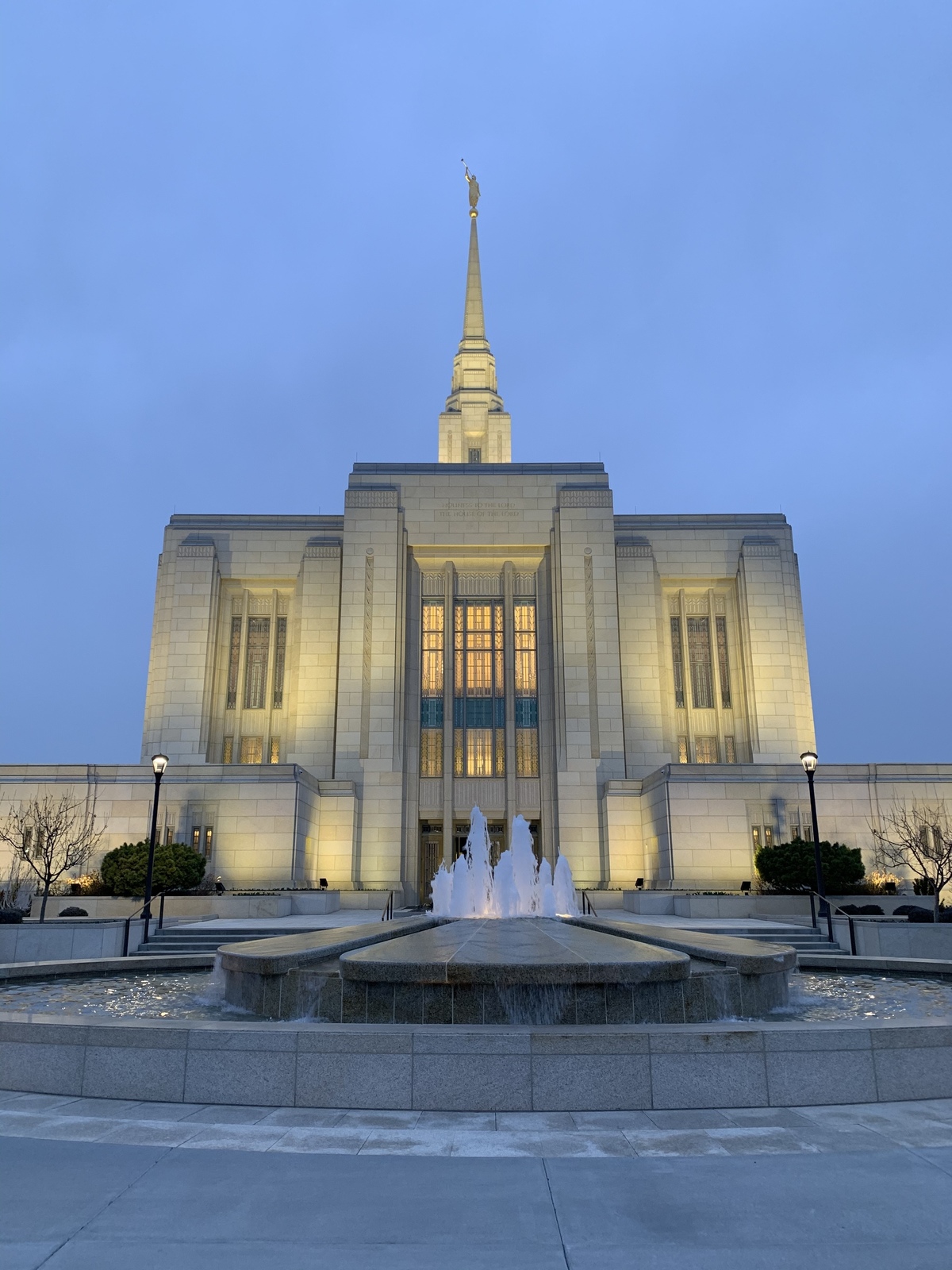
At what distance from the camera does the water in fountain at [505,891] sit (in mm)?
25734

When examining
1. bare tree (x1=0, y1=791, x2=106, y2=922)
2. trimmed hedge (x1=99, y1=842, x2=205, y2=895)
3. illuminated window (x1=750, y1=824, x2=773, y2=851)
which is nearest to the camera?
trimmed hedge (x1=99, y1=842, x2=205, y2=895)

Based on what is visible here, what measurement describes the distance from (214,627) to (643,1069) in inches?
1616

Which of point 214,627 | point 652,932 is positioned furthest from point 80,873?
point 652,932

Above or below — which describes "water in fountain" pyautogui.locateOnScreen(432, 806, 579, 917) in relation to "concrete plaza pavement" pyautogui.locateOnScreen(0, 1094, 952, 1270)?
above

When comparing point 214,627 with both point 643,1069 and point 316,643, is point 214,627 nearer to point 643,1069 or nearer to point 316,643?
point 316,643

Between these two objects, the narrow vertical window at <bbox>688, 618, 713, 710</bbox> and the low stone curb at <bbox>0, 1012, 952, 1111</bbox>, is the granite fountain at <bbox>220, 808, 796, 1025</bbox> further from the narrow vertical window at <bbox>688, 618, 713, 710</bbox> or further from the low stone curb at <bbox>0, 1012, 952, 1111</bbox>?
the narrow vertical window at <bbox>688, 618, 713, 710</bbox>

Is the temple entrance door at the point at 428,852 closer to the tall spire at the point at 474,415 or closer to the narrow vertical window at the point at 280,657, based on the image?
the narrow vertical window at the point at 280,657

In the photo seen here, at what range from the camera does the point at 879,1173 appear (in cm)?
573

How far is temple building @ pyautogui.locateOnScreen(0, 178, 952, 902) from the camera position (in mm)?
41250

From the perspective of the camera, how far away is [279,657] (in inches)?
1841

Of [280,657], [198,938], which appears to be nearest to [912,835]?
[198,938]

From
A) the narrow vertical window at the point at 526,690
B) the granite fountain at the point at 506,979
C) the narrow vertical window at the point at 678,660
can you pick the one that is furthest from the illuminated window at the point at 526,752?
the granite fountain at the point at 506,979

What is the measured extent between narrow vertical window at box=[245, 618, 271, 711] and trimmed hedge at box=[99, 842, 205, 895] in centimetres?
1566

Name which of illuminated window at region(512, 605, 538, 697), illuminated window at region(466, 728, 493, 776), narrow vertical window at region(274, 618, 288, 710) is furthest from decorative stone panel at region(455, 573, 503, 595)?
narrow vertical window at region(274, 618, 288, 710)
